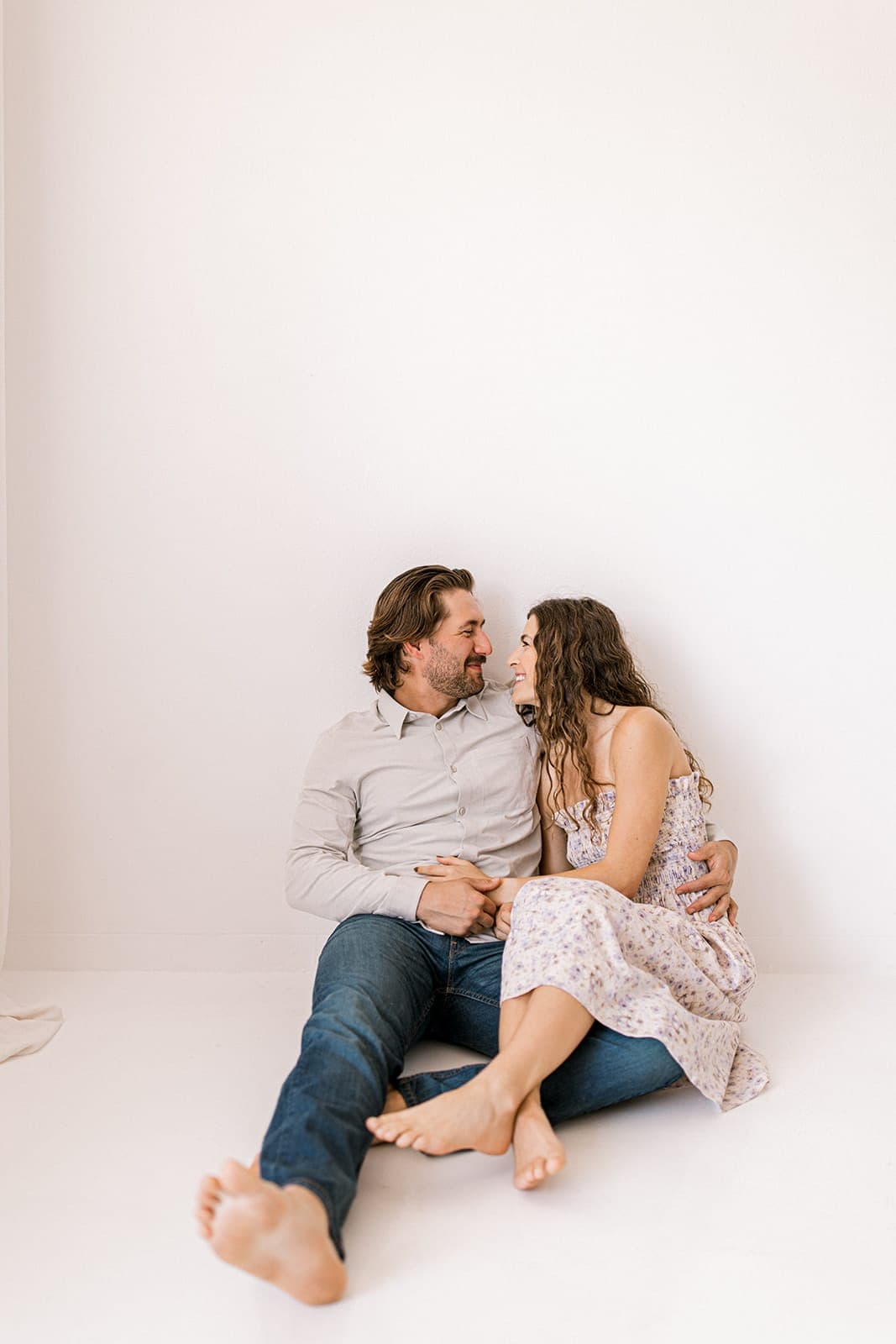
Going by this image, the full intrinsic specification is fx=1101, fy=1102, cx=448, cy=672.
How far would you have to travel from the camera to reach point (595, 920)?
5.74 feet

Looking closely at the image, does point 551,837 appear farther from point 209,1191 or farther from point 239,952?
point 209,1191

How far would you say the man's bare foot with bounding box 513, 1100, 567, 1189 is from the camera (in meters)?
1.49

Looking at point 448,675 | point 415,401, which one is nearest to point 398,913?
point 448,675

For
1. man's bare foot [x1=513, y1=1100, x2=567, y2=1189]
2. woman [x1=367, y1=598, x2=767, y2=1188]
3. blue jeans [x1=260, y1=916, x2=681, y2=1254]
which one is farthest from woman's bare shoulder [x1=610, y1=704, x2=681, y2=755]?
man's bare foot [x1=513, y1=1100, x2=567, y2=1189]

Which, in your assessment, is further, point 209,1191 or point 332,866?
point 332,866

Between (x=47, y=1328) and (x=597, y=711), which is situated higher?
(x=597, y=711)

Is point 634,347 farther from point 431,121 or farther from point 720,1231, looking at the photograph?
point 720,1231

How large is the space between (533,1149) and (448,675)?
1041 mm

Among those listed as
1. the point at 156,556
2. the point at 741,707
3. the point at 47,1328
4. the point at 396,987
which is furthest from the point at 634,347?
the point at 47,1328

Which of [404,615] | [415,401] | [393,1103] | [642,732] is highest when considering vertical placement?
[415,401]

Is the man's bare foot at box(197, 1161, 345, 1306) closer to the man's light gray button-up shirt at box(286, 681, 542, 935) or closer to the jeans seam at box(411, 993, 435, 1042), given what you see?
the jeans seam at box(411, 993, 435, 1042)

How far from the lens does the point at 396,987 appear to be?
6.09 feet

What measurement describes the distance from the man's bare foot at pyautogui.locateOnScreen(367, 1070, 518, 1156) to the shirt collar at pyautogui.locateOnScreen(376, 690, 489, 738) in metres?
0.87

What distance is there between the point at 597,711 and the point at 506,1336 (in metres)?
1.20
